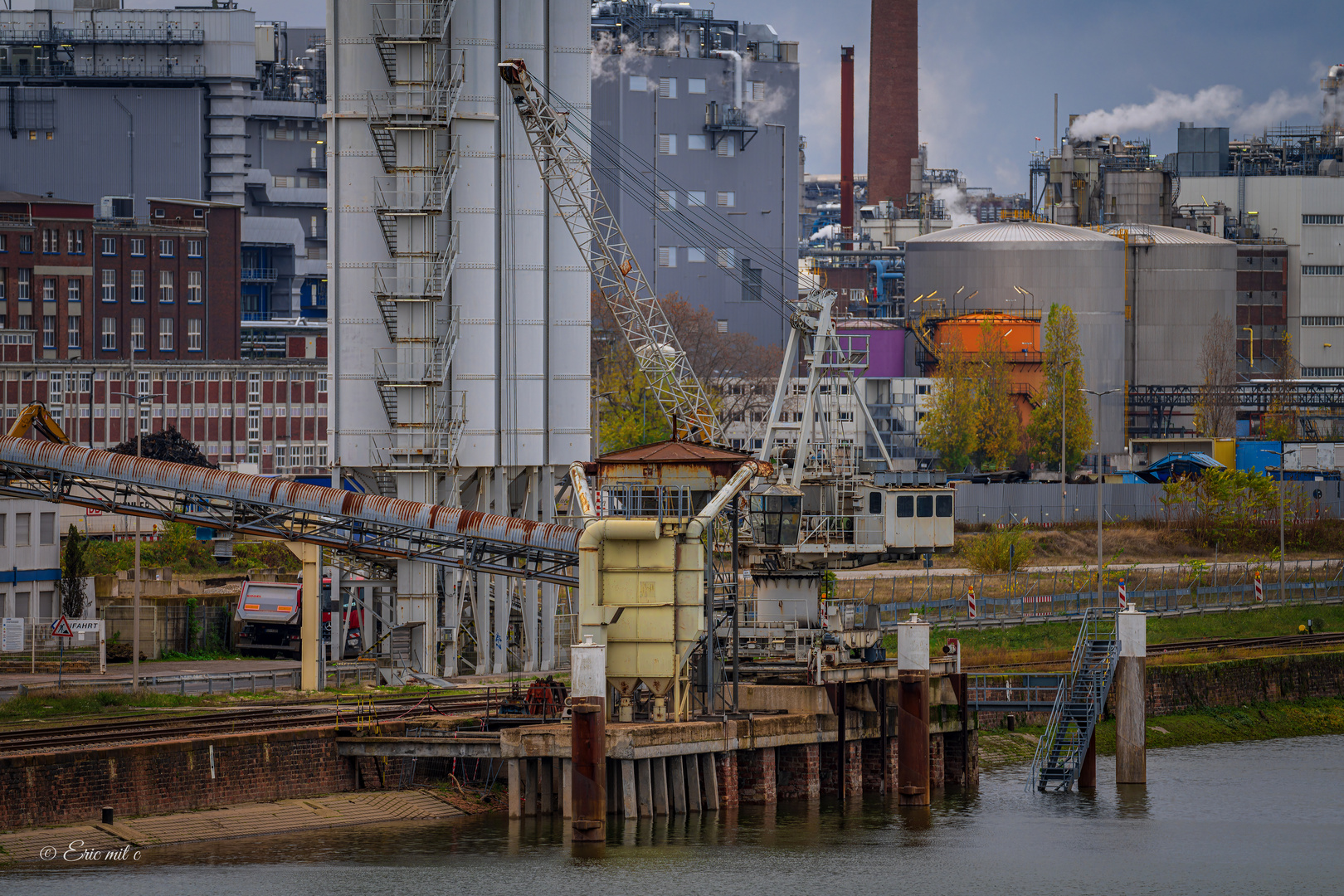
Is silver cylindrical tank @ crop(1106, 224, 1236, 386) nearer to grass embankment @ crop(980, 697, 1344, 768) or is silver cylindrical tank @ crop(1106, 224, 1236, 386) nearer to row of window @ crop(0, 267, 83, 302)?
row of window @ crop(0, 267, 83, 302)

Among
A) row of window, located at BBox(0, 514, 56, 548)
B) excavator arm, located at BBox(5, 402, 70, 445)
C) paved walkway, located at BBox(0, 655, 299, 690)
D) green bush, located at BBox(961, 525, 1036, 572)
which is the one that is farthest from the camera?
green bush, located at BBox(961, 525, 1036, 572)

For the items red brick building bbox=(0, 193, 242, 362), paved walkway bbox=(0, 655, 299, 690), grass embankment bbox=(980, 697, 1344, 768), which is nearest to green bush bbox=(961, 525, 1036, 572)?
grass embankment bbox=(980, 697, 1344, 768)

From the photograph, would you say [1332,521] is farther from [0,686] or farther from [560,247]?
[0,686]

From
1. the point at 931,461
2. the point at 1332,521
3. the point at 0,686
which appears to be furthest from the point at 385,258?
the point at 931,461

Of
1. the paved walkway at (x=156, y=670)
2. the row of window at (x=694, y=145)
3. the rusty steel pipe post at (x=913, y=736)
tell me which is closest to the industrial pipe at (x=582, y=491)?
the rusty steel pipe post at (x=913, y=736)

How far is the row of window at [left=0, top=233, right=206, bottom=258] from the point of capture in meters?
146

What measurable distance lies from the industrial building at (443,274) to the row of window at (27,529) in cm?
1204

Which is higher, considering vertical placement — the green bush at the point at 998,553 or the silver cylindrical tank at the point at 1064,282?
the silver cylindrical tank at the point at 1064,282

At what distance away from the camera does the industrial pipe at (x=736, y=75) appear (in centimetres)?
17488

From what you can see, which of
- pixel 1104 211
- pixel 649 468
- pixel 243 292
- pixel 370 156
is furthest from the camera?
pixel 243 292

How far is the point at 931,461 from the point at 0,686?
89.0m

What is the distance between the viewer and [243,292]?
611 ft

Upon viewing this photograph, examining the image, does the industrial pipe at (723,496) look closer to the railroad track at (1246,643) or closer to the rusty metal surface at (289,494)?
the rusty metal surface at (289,494)

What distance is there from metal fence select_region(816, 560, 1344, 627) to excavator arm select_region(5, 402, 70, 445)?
33.4 m
